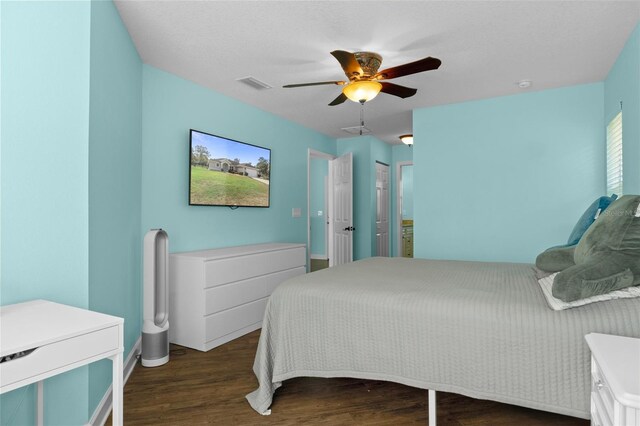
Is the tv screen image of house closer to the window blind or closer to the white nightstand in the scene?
the white nightstand

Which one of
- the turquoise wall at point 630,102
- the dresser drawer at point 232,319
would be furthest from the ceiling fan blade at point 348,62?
the dresser drawer at point 232,319

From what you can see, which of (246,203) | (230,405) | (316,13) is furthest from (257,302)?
(316,13)

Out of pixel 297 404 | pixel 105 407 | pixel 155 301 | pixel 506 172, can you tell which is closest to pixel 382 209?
pixel 506 172

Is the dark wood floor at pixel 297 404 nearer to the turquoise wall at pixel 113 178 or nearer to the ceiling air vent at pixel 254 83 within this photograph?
the turquoise wall at pixel 113 178

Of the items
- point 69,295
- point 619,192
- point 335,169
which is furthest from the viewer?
point 335,169

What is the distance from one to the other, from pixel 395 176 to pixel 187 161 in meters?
4.48

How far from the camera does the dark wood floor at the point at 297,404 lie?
1974 millimetres

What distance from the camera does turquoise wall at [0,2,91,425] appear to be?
5.20 feet

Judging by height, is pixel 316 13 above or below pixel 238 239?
above

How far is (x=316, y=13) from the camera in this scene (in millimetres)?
2385

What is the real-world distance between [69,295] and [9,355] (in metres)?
0.65

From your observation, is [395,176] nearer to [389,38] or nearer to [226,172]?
[226,172]

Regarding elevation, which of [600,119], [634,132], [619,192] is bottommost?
[619,192]

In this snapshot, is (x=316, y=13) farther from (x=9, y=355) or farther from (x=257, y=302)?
(x=257, y=302)
